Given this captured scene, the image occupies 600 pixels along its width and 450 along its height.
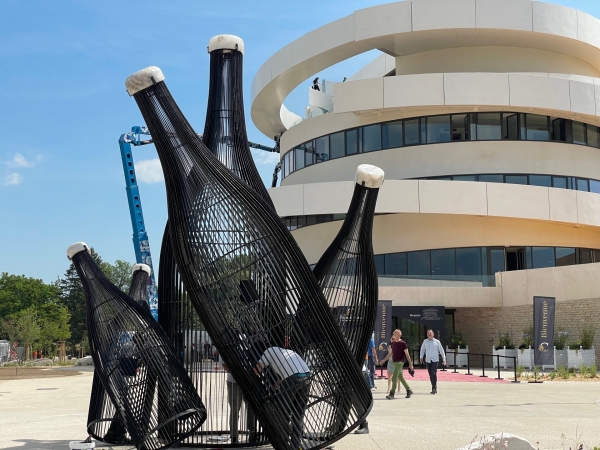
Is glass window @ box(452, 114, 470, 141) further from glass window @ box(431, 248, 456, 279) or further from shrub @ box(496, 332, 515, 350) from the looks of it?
shrub @ box(496, 332, 515, 350)

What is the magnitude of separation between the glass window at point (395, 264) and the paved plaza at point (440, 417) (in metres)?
14.9

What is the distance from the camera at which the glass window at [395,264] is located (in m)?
35.7

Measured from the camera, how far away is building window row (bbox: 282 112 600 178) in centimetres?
3538

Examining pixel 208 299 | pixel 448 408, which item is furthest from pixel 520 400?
pixel 208 299

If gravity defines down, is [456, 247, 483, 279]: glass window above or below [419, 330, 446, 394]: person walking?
above

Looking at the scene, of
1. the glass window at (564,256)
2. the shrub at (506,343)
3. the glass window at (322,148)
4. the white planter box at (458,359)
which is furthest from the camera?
the glass window at (322,148)

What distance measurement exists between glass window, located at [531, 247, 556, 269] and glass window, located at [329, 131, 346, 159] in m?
10.5

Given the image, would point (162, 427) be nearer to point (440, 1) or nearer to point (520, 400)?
point (520, 400)

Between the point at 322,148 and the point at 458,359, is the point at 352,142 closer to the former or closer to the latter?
the point at 322,148

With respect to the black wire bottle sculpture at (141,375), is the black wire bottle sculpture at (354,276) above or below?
above

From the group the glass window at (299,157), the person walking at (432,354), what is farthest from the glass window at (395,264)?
the person walking at (432,354)

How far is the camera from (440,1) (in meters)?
33.3

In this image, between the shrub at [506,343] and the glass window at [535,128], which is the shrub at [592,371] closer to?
the shrub at [506,343]

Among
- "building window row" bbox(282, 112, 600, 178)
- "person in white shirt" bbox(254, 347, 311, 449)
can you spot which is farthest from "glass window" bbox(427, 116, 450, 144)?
"person in white shirt" bbox(254, 347, 311, 449)
